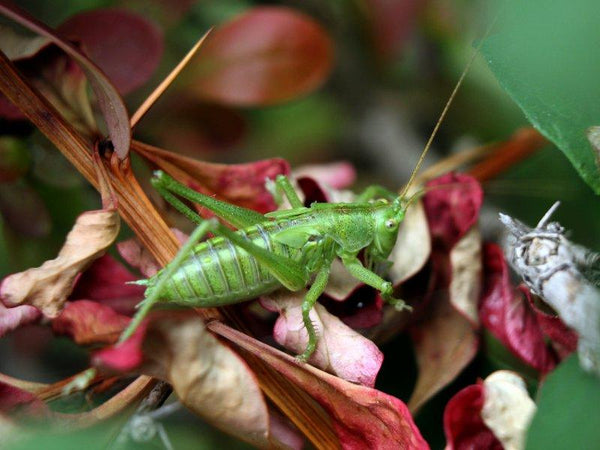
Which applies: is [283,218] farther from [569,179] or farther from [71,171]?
[569,179]

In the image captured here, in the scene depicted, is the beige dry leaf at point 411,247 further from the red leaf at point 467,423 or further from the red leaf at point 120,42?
the red leaf at point 120,42

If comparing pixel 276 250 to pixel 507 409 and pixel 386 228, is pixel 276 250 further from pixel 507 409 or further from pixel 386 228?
pixel 507 409

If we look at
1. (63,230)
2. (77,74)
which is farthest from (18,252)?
(77,74)

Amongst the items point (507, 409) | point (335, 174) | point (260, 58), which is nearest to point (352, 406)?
point (507, 409)

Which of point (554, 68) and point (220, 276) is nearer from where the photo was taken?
point (554, 68)

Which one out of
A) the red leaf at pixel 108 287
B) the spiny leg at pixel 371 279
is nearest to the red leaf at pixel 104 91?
the red leaf at pixel 108 287

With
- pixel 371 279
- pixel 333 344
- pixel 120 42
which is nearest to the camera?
pixel 333 344

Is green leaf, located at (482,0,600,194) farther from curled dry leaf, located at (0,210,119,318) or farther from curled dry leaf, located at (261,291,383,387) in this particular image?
curled dry leaf, located at (0,210,119,318)
